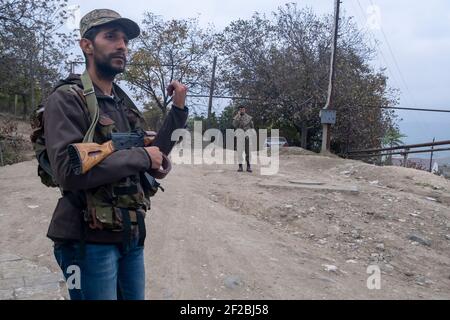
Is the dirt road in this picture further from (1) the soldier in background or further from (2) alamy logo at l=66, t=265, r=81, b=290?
(2) alamy logo at l=66, t=265, r=81, b=290

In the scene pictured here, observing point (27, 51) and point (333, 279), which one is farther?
point (27, 51)

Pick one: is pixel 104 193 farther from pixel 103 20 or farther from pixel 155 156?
pixel 103 20

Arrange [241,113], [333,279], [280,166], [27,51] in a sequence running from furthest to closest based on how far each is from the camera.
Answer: [27,51]
[280,166]
[241,113]
[333,279]

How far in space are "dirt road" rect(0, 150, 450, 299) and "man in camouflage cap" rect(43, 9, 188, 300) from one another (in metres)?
1.92

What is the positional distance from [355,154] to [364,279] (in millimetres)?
12499

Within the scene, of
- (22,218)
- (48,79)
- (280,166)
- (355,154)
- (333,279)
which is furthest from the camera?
(355,154)

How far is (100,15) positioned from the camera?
1.95 meters

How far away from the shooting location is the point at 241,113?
10219 mm

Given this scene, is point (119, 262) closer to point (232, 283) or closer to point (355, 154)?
point (232, 283)

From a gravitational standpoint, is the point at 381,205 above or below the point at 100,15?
below

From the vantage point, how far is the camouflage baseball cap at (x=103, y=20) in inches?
75.8

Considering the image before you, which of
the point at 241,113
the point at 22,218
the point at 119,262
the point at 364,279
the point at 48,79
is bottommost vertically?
the point at 364,279

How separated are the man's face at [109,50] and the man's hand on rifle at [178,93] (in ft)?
0.80

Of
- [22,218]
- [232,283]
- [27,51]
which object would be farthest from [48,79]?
[232,283]
